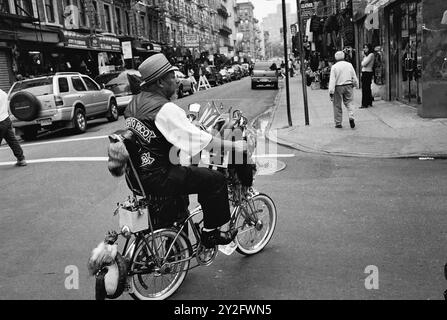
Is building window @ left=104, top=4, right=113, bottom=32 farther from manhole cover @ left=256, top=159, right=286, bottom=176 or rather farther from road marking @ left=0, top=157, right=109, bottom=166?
manhole cover @ left=256, top=159, right=286, bottom=176

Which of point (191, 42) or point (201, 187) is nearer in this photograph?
point (201, 187)

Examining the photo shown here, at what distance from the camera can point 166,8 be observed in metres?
52.2

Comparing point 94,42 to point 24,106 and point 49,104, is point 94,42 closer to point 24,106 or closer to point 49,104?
point 49,104

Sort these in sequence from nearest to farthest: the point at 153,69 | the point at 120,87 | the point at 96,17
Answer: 1. the point at 153,69
2. the point at 120,87
3. the point at 96,17

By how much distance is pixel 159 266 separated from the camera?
3.79 meters

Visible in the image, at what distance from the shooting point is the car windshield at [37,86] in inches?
571

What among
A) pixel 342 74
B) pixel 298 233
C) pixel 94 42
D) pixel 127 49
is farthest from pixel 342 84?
pixel 127 49

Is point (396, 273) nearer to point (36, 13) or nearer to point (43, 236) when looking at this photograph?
point (43, 236)

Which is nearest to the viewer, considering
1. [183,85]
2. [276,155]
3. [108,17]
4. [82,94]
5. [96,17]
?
[276,155]

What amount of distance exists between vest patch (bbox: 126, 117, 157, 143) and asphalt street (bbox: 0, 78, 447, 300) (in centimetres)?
135

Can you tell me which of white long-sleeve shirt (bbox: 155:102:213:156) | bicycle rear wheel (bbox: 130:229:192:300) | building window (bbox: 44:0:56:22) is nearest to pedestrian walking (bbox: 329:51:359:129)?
bicycle rear wheel (bbox: 130:229:192:300)

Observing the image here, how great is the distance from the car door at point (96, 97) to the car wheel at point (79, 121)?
1.00 m

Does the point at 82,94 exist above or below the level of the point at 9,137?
above

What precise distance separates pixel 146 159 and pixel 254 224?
1.53m
